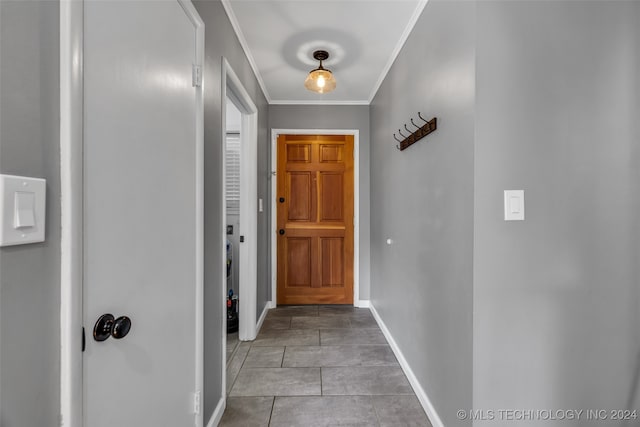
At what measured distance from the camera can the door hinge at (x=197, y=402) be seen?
139 cm

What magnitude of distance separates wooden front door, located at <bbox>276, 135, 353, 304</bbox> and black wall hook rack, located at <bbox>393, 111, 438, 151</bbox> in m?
1.42

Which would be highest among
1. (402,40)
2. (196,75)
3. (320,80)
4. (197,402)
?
(402,40)

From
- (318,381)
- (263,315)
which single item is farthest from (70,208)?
(263,315)

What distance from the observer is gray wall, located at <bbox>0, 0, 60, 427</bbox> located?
0.56 metres

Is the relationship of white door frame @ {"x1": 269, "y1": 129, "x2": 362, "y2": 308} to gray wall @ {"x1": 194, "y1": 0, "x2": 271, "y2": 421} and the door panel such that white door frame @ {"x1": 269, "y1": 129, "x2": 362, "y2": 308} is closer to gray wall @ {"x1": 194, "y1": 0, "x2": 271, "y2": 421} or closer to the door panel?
gray wall @ {"x1": 194, "y1": 0, "x2": 271, "y2": 421}

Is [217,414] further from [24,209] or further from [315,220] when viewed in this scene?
[315,220]

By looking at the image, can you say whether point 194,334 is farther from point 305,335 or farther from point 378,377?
point 305,335

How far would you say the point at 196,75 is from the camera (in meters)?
1.40

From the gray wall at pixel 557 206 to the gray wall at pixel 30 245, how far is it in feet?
4.48

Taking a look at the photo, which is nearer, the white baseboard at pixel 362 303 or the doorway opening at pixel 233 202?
the doorway opening at pixel 233 202

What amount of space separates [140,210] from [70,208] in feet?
0.89

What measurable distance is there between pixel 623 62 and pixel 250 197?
253 cm

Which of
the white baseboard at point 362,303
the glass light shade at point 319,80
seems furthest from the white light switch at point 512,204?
the white baseboard at point 362,303

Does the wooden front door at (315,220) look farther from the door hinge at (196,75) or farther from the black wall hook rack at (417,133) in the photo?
the door hinge at (196,75)
